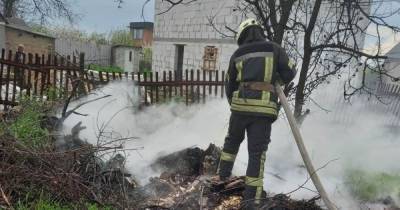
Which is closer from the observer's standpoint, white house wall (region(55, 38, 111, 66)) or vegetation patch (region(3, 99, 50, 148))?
vegetation patch (region(3, 99, 50, 148))

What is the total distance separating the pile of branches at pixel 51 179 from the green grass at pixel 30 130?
11.5 inches

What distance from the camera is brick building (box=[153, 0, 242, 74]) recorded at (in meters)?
14.1

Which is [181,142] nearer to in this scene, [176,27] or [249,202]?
[249,202]

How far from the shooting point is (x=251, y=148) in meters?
4.55

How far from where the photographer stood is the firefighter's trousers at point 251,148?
4.35 meters

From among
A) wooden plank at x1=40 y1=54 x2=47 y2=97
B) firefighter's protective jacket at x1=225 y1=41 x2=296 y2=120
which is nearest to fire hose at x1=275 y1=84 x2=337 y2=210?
firefighter's protective jacket at x1=225 y1=41 x2=296 y2=120

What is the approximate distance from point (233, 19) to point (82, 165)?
977 cm

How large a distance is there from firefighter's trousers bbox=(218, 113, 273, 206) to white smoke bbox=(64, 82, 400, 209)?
555mm

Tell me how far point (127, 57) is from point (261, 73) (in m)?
27.9

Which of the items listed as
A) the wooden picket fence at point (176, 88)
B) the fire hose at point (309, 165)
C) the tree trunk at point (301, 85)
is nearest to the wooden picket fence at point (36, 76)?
the wooden picket fence at point (176, 88)

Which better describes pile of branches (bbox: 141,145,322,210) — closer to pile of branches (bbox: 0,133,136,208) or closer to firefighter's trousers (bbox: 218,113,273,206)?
firefighter's trousers (bbox: 218,113,273,206)

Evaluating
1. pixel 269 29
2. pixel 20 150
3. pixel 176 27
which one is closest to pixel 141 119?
pixel 269 29

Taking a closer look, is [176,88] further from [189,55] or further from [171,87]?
[189,55]

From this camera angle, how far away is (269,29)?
20.8 feet
